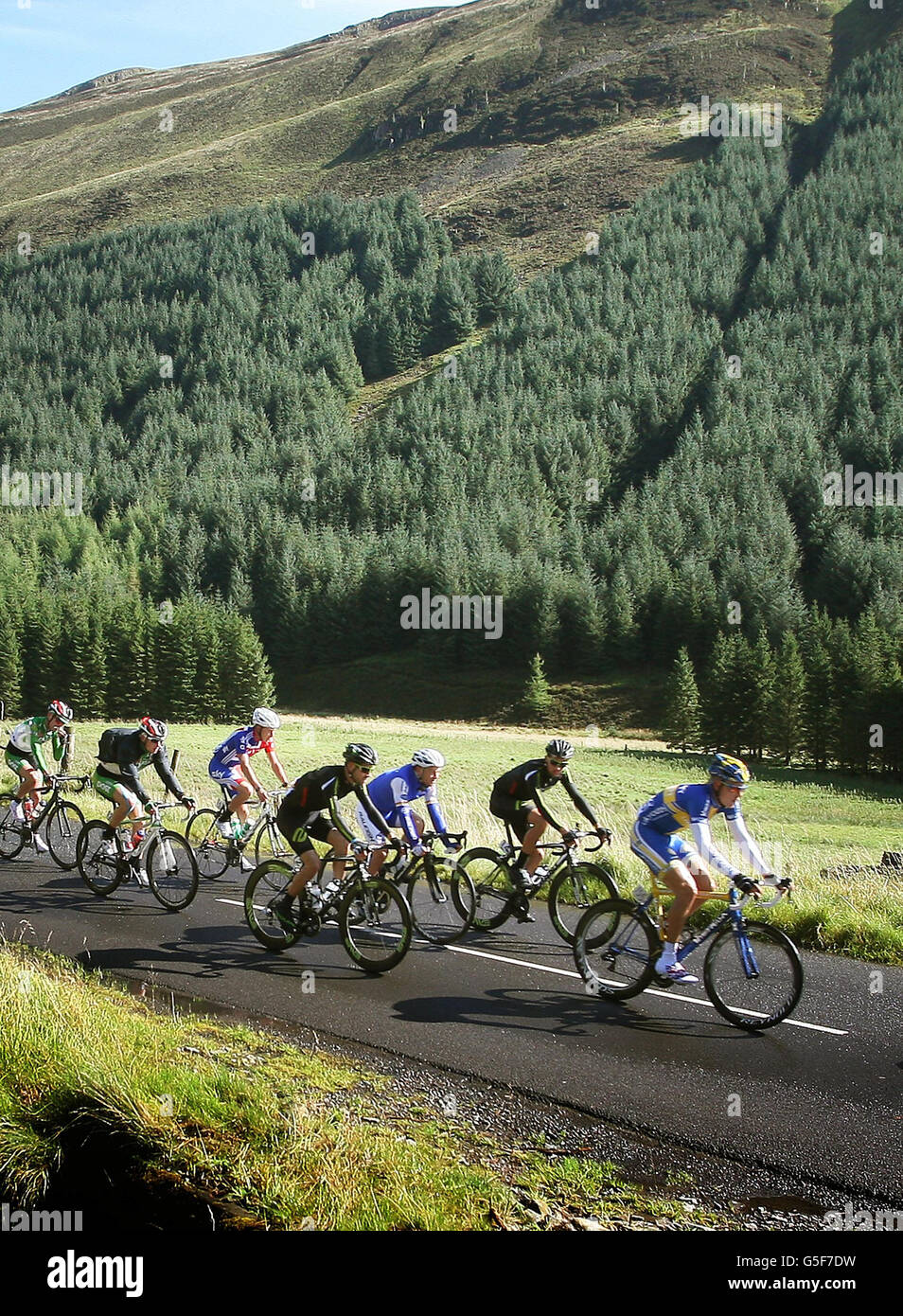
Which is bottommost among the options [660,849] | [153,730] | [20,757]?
[660,849]

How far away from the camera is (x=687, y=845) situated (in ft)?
30.0

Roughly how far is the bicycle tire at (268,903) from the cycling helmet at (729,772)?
481 cm

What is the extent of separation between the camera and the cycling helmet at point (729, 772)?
27.9 feet

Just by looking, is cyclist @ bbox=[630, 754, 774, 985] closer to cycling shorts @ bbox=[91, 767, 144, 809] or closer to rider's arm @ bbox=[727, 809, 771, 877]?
rider's arm @ bbox=[727, 809, 771, 877]

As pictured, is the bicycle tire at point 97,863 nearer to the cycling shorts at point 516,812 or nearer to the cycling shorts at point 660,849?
the cycling shorts at point 516,812

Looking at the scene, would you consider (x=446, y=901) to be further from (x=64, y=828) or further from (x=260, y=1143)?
(x=64, y=828)

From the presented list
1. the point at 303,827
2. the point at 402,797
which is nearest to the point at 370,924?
the point at 303,827

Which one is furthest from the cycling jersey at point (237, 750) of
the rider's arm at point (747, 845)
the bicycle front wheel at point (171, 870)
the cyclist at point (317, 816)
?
the rider's arm at point (747, 845)

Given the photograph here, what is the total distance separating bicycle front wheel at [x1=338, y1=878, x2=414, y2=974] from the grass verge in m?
2.33

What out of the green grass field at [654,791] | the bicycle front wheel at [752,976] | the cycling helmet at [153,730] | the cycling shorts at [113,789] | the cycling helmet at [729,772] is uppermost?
the cycling helmet at [153,730]

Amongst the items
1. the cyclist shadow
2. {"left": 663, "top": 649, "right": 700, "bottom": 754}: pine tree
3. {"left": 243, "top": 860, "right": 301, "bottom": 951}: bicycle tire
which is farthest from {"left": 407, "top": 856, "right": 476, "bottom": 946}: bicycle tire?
{"left": 663, "top": 649, "right": 700, "bottom": 754}: pine tree

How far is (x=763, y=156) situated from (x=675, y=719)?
173 m

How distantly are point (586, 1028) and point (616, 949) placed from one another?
1.08 metres

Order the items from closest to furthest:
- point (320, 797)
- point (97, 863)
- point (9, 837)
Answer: point (320, 797), point (97, 863), point (9, 837)
